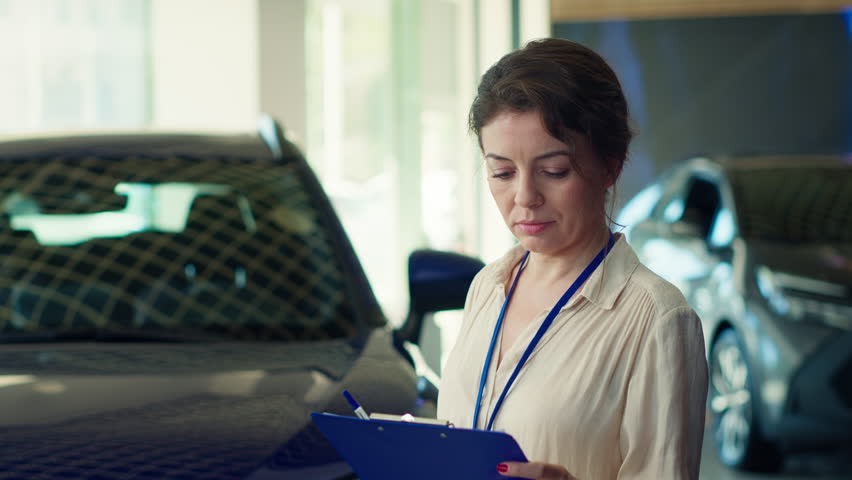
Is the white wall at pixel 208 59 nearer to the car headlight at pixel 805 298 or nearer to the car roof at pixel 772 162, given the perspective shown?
the car roof at pixel 772 162

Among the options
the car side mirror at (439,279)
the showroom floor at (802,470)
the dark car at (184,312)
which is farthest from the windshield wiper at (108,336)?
the showroom floor at (802,470)

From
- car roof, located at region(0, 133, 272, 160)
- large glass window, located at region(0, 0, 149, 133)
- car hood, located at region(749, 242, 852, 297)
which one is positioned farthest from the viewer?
large glass window, located at region(0, 0, 149, 133)

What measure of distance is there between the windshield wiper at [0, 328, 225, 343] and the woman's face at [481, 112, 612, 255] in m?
1.07

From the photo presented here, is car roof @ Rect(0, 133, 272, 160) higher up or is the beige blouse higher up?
car roof @ Rect(0, 133, 272, 160)

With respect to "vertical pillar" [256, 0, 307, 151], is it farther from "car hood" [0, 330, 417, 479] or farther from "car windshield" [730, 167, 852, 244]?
"car hood" [0, 330, 417, 479]

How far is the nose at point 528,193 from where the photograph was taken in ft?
3.81

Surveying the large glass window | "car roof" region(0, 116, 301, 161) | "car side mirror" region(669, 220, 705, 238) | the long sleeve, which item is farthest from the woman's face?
the large glass window

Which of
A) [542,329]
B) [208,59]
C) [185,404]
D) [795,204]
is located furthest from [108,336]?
[208,59]

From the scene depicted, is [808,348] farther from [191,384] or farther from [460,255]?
[191,384]

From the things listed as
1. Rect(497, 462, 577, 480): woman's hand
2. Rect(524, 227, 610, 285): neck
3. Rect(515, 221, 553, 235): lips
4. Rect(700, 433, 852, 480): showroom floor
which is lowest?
Rect(700, 433, 852, 480): showroom floor

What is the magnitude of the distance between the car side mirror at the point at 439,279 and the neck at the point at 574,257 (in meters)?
0.95

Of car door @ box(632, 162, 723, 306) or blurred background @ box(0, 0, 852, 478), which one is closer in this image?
car door @ box(632, 162, 723, 306)

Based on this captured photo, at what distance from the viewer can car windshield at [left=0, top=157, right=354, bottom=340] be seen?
2207mm

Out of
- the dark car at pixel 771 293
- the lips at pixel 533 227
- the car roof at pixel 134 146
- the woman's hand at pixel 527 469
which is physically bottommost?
the dark car at pixel 771 293
